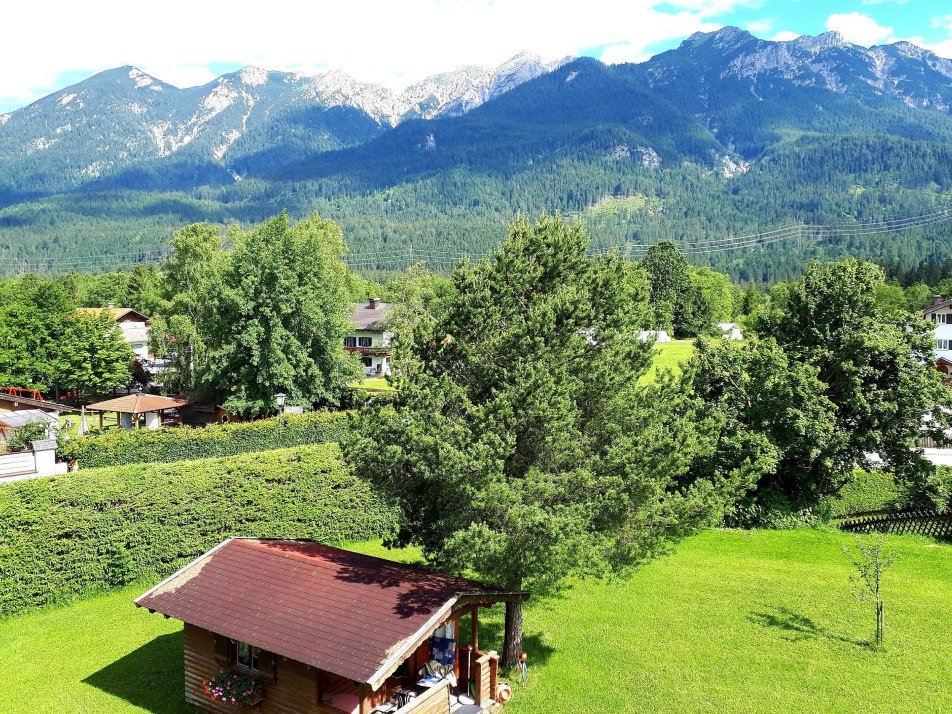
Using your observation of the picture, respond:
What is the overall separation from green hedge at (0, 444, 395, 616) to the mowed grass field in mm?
957

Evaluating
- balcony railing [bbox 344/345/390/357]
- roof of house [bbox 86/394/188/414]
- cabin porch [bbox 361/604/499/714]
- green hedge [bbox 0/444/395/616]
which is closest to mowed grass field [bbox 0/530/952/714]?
cabin porch [bbox 361/604/499/714]

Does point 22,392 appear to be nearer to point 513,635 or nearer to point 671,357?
point 671,357

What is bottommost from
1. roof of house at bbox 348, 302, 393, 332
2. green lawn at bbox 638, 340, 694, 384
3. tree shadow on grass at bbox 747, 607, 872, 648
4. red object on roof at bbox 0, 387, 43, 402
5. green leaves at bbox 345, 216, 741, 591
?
red object on roof at bbox 0, 387, 43, 402

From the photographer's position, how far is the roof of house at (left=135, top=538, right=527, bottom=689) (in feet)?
44.8

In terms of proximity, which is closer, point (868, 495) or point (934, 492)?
point (934, 492)

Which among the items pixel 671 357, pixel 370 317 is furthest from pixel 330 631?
pixel 370 317

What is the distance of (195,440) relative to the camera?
31.2 m

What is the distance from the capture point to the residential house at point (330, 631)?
13836 mm

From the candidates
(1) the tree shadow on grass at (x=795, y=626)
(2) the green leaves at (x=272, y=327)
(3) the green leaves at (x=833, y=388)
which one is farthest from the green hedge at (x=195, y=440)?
(1) the tree shadow on grass at (x=795, y=626)

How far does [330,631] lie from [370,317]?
65.3 metres

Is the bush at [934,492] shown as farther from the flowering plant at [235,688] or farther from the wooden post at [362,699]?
the flowering plant at [235,688]

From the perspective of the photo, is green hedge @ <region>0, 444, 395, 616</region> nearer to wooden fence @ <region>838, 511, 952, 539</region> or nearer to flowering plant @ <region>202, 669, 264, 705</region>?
flowering plant @ <region>202, 669, 264, 705</region>

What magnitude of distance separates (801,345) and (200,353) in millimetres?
34971

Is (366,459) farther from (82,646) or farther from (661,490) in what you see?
(82,646)
